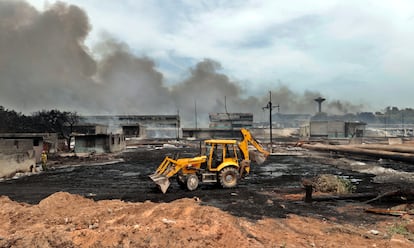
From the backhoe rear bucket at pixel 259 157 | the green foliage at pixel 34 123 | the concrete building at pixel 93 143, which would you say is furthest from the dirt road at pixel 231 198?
the green foliage at pixel 34 123

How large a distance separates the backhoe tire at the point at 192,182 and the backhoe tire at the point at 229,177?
3.88ft

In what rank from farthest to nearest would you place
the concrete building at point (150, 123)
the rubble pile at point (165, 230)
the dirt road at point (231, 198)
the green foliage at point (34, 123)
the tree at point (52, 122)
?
1. the concrete building at point (150, 123)
2. the tree at point (52, 122)
3. the green foliage at point (34, 123)
4. the dirt road at point (231, 198)
5. the rubble pile at point (165, 230)

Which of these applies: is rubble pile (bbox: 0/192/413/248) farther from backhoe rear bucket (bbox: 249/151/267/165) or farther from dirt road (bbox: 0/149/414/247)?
backhoe rear bucket (bbox: 249/151/267/165)

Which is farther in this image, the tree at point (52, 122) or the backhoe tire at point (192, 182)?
the tree at point (52, 122)

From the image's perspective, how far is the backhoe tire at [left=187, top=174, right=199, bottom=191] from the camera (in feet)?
50.5

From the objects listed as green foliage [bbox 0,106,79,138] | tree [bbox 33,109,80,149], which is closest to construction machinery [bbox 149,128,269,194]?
green foliage [bbox 0,106,79,138]

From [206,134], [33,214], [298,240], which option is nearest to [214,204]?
[298,240]

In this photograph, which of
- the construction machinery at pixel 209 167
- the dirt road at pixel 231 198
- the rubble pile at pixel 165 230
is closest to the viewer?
the rubble pile at pixel 165 230

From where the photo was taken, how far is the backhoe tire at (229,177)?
624 inches

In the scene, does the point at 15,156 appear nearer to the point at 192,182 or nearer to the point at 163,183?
the point at 163,183

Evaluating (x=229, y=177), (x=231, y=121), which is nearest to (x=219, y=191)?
(x=229, y=177)

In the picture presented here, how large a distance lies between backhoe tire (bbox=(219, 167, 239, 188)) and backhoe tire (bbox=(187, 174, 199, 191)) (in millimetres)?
1183

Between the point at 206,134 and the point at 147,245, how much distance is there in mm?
81027

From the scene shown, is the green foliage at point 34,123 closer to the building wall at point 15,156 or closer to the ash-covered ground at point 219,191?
the building wall at point 15,156
